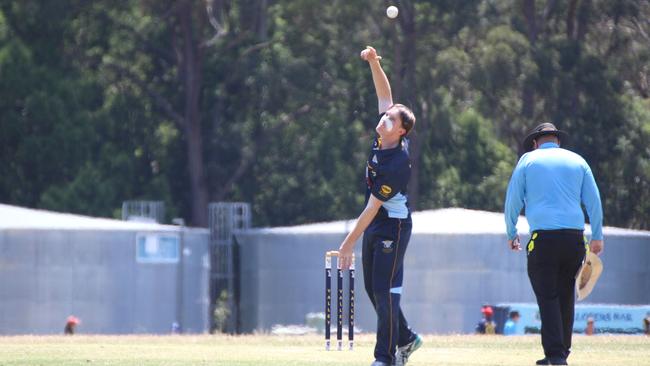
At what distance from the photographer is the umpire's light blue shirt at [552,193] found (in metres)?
10.0

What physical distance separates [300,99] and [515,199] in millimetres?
42649

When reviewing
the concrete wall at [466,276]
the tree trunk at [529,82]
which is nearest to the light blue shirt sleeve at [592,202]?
the concrete wall at [466,276]

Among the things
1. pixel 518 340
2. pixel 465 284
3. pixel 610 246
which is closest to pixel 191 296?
pixel 465 284

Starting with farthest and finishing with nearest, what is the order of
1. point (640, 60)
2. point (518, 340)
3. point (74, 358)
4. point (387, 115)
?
point (640, 60), point (518, 340), point (74, 358), point (387, 115)

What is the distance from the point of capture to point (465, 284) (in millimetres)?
34719

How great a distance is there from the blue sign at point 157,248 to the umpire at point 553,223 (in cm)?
2593

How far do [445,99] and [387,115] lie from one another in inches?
1681

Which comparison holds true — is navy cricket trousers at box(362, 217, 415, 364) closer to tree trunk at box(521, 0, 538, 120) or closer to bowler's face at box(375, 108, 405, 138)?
bowler's face at box(375, 108, 405, 138)

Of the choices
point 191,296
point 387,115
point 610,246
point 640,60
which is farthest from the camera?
point 640,60

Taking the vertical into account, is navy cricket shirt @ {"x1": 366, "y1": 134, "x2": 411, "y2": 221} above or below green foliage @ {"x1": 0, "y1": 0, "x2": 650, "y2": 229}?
below

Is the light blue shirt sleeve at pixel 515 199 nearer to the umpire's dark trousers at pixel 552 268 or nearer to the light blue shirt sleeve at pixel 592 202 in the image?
the umpire's dark trousers at pixel 552 268

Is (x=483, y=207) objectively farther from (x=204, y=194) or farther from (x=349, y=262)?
(x=349, y=262)

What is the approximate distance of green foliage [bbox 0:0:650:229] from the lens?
4988cm

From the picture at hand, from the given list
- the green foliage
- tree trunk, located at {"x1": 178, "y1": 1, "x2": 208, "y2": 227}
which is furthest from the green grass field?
tree trunk, located at {"x1": 178, "y1": 1, "x2": 208, "y2": 227}
